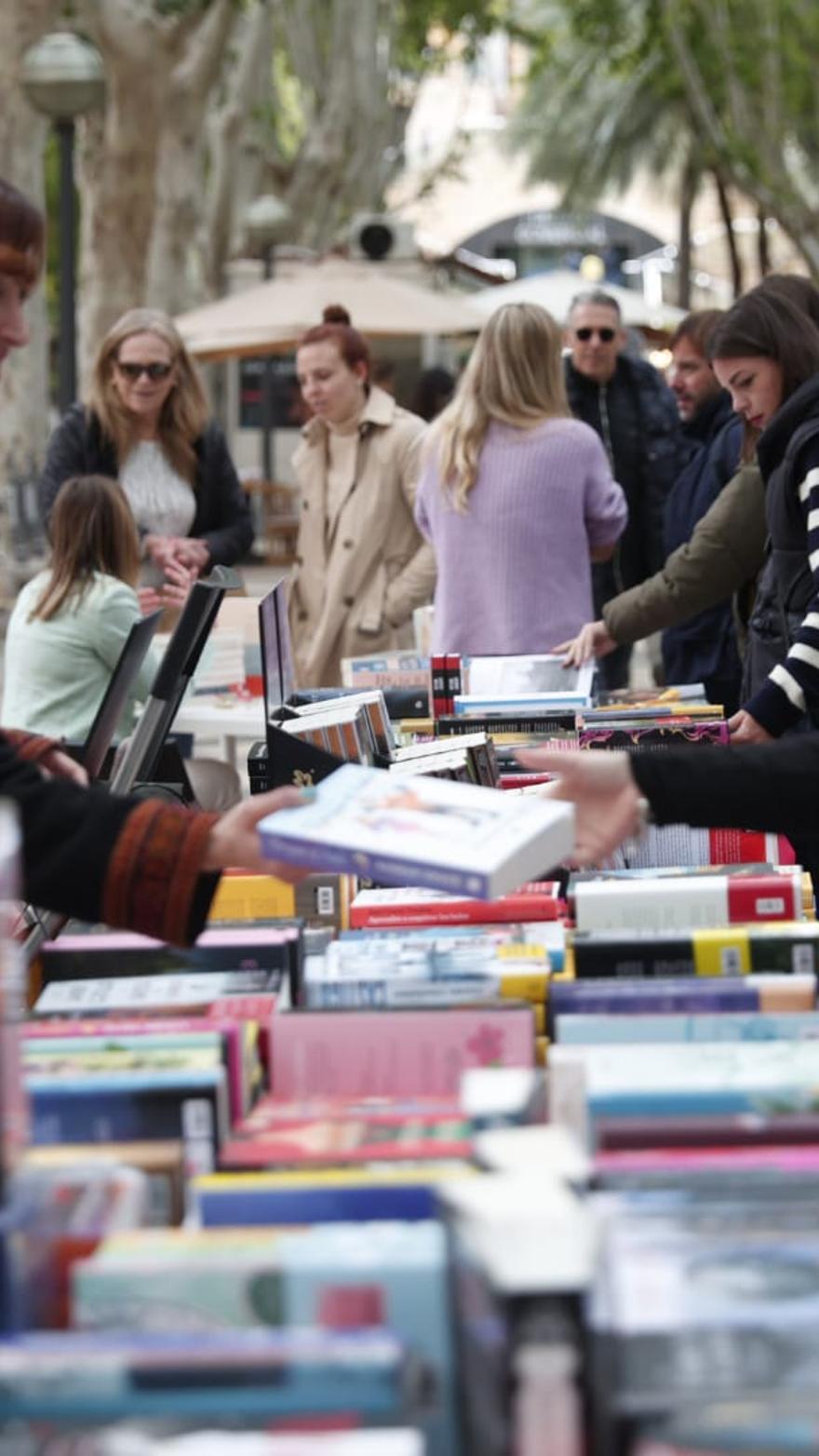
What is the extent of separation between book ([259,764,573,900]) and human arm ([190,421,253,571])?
4987 mm

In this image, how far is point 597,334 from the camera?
851 cm

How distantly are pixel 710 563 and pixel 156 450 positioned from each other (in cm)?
227

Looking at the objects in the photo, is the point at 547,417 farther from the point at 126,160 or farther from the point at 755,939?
the point at 126,160

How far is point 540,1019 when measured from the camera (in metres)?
2.70

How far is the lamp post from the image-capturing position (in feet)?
83.3

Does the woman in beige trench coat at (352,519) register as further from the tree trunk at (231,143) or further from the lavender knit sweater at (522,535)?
the tree trunk at (231,143)

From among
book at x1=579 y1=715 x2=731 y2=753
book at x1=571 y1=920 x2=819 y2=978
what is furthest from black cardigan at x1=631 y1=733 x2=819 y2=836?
book at x1=579 y1=715 x2=731 y2=753

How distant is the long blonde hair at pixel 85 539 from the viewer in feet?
21.6

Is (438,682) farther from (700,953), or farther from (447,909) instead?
(700,953)

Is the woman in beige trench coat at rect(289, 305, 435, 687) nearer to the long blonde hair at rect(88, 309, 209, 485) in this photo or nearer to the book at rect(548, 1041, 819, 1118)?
the long blonde hair at rect(88, 309, 209, 485)

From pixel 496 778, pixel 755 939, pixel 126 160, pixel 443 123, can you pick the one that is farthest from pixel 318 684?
pixel 443 123

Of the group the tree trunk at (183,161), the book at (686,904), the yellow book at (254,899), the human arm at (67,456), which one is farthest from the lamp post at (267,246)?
the book at (686,904)

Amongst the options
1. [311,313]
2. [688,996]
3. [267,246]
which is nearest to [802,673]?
[688,996]

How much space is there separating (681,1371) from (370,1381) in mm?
242
